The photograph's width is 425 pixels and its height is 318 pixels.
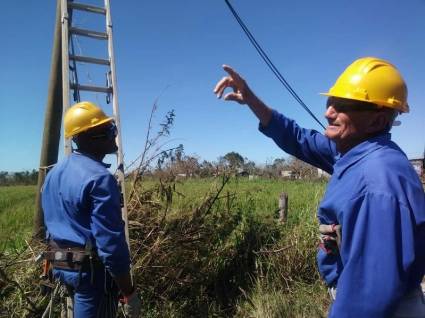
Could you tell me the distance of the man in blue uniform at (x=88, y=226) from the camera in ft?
8.89

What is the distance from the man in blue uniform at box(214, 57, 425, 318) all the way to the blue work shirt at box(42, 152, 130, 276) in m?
1.29

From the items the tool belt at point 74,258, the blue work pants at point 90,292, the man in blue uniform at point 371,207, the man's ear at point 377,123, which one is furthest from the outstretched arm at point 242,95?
the blue work pants at point 90,292

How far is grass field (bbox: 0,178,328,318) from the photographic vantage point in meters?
4.57

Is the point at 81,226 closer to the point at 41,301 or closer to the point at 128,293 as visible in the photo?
the point at 128,293

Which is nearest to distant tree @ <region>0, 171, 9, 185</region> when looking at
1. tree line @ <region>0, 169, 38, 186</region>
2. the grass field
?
tree line @ <region>0, 169, 38, 186</region>

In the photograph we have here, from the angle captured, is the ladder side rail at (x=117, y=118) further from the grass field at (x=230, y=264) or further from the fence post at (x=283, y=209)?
the fence post at (x=283, y=209)

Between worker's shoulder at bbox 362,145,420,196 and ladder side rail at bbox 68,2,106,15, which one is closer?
worker's shoulder at bbox 362,145,420,196

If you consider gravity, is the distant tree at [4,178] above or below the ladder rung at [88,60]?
above

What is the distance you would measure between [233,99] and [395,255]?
68.5 inches

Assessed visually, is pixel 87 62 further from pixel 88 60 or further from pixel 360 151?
pixel 360 151

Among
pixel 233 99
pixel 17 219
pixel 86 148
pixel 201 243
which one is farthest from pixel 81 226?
pixel 17 219

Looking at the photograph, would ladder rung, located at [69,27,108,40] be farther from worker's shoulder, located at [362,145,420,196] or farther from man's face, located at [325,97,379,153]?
worker's shoulder, located at [362,145,420,196]

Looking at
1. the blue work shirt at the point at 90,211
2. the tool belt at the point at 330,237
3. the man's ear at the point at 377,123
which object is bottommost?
the tool belt at the point at 330,237

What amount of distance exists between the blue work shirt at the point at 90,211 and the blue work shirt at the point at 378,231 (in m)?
1.47
